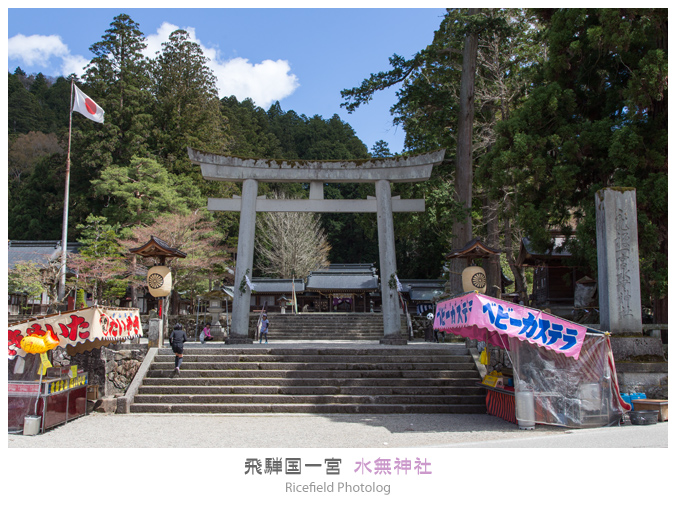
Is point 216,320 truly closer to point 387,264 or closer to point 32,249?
point 387,264

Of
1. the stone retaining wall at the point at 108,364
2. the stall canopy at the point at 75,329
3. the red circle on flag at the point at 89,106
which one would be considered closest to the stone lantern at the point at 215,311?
the stone retaining wall at the point at 108,364

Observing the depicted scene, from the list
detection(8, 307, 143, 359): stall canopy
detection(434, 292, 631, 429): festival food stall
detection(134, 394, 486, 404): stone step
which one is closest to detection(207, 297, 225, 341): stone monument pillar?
detection(134, 394, 486, 404): stone step

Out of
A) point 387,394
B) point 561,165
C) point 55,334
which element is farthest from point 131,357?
point 561,165

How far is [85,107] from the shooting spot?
64.2 ft

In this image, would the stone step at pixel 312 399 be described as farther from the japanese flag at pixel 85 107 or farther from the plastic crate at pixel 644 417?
the japanese flag at pixel 85 107

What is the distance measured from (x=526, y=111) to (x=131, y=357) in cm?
1150

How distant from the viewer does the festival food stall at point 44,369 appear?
7.84 meters

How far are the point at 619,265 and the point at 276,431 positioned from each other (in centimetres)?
696

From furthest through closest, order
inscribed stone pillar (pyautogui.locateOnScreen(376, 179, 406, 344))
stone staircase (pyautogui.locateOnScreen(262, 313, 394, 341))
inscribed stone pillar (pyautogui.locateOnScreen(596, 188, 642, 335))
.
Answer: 1. stone staircase (pyautogui.locateOnScreen(262, 313, 394, 341))
2. inscribed stone pillar (pyautogui.locateOnScreen(376, 179, 406, 344))
3. inscribed stone pillar (pyautogui.locateOnScreen(596, 188, 642, 335))

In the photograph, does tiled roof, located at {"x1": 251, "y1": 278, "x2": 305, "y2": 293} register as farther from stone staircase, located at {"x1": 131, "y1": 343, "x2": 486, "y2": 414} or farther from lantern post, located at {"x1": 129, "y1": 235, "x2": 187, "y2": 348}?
stone staircase, located at {"x1": 131, "y1": 343, "x2": 486, "y2": 414}

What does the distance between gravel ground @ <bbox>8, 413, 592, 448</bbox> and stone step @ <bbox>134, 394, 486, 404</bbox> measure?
60cm

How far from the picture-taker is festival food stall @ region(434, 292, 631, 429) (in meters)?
7.78

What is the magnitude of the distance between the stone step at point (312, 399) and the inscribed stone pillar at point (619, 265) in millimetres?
3072

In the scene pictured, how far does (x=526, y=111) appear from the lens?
12.5 metres
